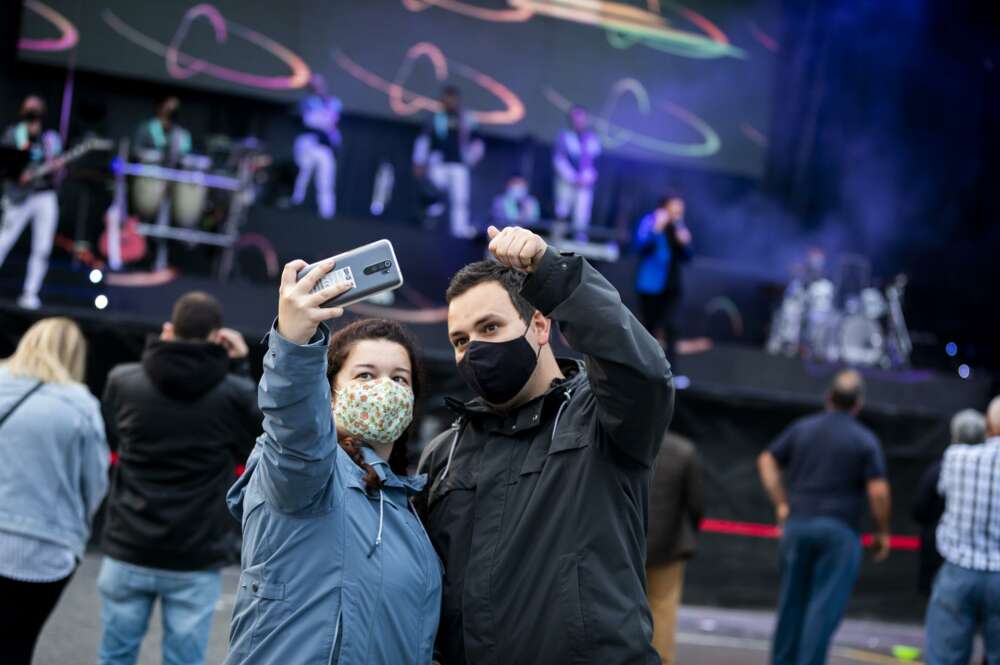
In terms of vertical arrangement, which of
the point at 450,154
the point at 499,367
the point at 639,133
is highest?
the point at 639,133

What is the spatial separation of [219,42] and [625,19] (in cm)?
577

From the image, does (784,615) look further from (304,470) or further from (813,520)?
(304,470)

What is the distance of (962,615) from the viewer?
20.8ft

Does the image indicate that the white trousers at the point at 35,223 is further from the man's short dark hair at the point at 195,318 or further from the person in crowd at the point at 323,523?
the person in crowd at the point at 323,523

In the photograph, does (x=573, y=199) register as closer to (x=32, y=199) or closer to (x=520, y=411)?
(x=32, y=199)

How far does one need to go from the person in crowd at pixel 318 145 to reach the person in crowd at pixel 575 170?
2.93 m

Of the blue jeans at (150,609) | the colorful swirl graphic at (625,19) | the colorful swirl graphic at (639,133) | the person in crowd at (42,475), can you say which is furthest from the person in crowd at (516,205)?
the person in crowd at (42,475)

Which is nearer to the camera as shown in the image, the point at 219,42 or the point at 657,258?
the point at 657,258

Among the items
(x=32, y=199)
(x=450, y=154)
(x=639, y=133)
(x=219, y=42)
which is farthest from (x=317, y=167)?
(x=639, y=133)

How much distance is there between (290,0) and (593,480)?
14.0 m

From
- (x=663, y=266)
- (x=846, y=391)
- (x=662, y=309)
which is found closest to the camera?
(x=846, y=391)

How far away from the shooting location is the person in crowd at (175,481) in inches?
194

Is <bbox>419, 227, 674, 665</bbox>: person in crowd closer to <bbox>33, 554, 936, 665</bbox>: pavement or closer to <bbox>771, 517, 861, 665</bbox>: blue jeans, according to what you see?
<bbox>33, 554, 936, 665</bbox>: pavement

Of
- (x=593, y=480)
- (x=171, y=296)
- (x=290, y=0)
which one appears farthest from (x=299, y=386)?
(x=290, y=0)
